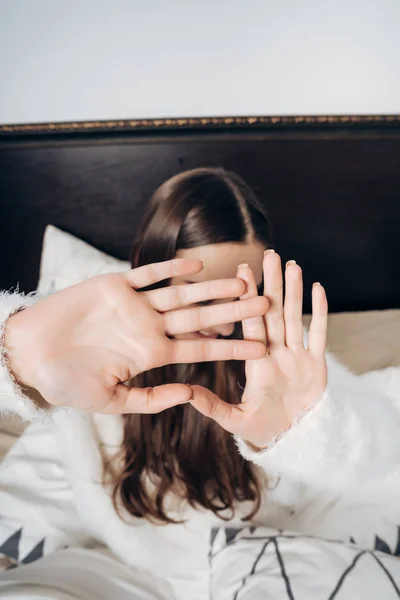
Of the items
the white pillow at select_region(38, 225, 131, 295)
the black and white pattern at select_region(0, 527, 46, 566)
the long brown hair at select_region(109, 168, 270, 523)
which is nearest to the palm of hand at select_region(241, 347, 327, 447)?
the long brown hair at select_region(109, 168, 270, 523)

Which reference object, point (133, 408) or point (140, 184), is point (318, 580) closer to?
point (133, 408)

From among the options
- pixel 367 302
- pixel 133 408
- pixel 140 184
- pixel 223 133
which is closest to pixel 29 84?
pixel 140 184

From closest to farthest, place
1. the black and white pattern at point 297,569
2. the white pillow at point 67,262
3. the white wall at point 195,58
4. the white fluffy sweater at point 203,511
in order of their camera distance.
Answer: the black and white pattern at point 297,569 → the white fluffy sweater at point 203,511 → the white wall at point 195,58 → the white pillow at point 67,262

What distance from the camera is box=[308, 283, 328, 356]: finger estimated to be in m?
0.55

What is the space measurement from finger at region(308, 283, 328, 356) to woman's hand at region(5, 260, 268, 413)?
76 millimetres

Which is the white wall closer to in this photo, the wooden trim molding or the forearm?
the wooden trim molding

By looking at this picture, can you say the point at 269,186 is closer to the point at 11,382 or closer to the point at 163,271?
the point at 163,271

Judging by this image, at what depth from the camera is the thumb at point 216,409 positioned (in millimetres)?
541

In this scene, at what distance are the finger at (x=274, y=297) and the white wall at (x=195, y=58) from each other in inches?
28.9

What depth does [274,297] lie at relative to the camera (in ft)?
1.87

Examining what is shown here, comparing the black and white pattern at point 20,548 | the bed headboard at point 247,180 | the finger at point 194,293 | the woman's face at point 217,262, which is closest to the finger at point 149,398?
the finger at point 194,293

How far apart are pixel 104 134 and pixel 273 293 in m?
0.78

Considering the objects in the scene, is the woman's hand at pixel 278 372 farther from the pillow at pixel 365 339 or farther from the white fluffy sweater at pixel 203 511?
the pillow at pixel 365 339

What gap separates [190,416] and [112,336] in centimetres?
40
